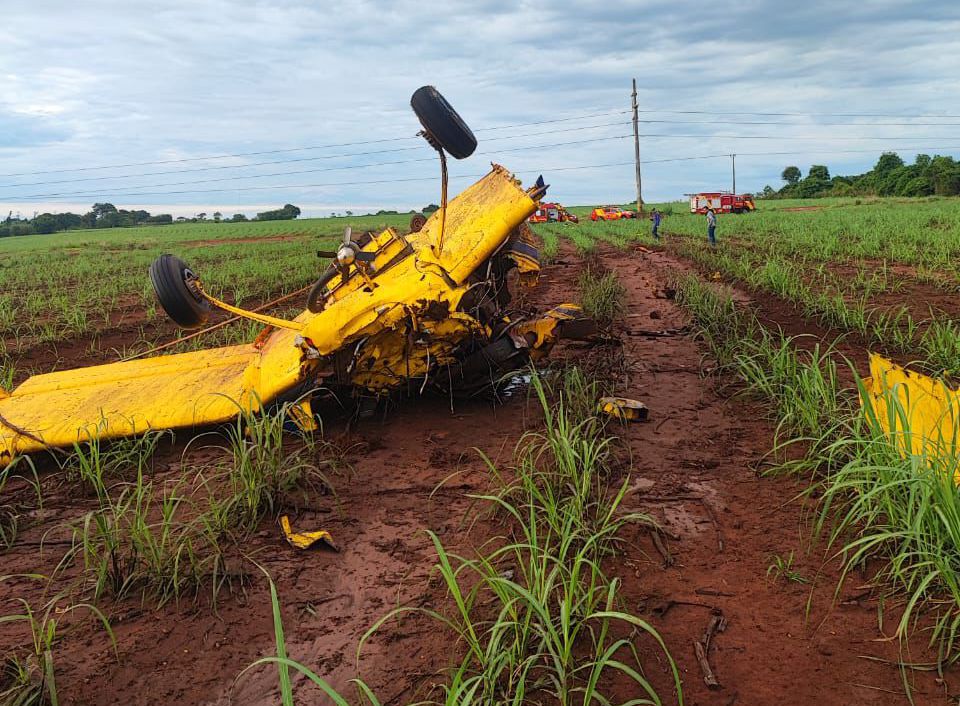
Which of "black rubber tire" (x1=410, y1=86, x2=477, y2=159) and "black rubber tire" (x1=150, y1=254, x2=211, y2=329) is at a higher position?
"black rubber tire" (x1=410, y1=86, x2=477, y2=159)

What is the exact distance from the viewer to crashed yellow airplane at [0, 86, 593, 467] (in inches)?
142

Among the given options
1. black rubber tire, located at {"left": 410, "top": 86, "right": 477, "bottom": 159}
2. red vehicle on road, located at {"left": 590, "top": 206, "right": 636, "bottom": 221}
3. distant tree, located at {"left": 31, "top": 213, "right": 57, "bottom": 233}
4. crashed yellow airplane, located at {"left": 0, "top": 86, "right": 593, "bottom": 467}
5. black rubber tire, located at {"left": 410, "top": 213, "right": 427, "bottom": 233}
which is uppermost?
distant tree, located at {"left": 31, "top": 213, "right": 57, "bottom": 233}

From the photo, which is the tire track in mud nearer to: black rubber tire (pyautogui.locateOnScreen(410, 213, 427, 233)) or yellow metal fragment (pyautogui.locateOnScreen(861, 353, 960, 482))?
yellow metal fragment (pyautogui.locateOnScreen(861, 353, 960, 482))

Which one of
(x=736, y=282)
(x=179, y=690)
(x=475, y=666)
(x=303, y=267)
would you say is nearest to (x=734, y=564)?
(x=475, y=666)

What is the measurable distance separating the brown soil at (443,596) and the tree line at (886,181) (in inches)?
1838

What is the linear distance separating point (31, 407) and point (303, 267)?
11.1 m

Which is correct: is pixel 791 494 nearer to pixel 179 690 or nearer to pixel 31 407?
pixel 179 690

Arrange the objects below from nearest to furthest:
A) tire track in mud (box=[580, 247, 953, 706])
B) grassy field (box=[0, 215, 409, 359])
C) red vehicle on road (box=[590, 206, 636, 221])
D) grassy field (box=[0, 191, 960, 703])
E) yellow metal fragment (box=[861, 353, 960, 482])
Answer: tire track in mud (box=[580, 247, 953, 706]) < grassy field (box=[0, 191, 960, 703]) < yellow metal fragment (box=[861, 353, 960, 482]) < grassy field (box=[0, 215, 409, 359]) < red vehicle on road (box=[590, 206, 636, 221])

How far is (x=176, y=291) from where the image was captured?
339 centimetres

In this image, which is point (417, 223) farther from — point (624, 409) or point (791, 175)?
point (791, 175)

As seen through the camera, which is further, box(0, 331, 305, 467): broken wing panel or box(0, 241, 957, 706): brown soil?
box(0, 331, 305, 467): broken wing panel

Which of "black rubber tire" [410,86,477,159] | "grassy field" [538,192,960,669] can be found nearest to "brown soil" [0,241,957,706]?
"grassy field" [538,192,960,669]

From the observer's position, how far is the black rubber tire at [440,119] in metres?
3.28

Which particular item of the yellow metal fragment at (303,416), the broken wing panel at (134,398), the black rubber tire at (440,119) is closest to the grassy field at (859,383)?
the black rubber tire at (440,119)
